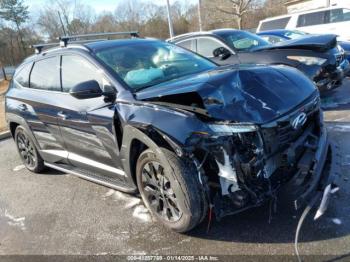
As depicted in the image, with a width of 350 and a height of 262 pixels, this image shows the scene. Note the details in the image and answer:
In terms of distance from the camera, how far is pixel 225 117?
108 inches

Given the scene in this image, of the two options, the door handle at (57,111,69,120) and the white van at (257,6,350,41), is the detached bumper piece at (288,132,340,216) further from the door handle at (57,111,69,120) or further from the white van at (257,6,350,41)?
the white van at (257,6,350,41)

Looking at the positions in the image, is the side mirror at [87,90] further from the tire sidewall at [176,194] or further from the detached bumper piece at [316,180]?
the detached bumper piece at [316,180]

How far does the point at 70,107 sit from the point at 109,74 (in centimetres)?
68

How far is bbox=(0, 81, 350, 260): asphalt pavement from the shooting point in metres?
2.93


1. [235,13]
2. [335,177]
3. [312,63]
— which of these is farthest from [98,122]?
[235,13]

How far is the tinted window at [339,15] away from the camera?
13.3m

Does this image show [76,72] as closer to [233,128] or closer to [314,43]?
[233,128]

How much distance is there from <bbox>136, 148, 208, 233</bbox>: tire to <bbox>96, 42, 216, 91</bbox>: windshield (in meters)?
0.79

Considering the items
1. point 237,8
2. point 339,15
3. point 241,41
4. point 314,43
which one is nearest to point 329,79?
point 314,43

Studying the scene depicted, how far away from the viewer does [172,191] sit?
3082mm

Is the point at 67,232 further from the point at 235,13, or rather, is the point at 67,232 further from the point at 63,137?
the point at 235,13

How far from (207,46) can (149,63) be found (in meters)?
4.07

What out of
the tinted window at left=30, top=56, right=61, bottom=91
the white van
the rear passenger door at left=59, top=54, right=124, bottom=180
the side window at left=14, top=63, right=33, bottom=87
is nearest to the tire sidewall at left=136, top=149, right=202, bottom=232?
the rear passenger door at left=59, top=54, right=124, bottom=180

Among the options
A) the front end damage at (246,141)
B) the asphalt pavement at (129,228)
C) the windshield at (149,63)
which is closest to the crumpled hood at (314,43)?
the asphalt pavement at (129,228)
